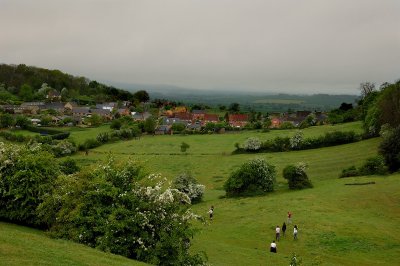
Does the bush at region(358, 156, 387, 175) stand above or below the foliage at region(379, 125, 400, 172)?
below

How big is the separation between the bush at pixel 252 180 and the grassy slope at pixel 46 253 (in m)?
33.3

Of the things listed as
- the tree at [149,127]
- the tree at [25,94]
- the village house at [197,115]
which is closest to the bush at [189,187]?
the tree at [149,127]

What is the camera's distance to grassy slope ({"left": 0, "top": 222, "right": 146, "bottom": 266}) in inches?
685

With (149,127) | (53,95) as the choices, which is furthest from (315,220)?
(53,95)

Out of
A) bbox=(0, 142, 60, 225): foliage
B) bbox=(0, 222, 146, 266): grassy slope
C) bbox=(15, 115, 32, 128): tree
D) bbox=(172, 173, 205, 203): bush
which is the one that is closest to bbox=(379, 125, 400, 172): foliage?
bbox=(172, 173, 205, 203): bush

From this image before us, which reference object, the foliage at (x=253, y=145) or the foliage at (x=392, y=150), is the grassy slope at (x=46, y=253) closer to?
the foliage at (x=392, y=150)

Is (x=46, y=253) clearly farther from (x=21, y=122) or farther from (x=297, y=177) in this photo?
(x=21, y=122)

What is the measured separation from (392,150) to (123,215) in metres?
43.7

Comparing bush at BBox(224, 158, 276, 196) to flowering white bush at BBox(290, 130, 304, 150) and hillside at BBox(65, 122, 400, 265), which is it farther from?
flowering white bush at BBox(290, 130, 304, 150)

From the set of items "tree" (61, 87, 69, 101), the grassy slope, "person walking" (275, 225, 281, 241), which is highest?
"tree" (61, 87, 69, 101)

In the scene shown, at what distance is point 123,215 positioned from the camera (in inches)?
923

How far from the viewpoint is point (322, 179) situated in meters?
61.2

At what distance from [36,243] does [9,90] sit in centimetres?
18550

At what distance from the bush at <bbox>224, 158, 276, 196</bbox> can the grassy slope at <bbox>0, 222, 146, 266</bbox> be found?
1311 inches
